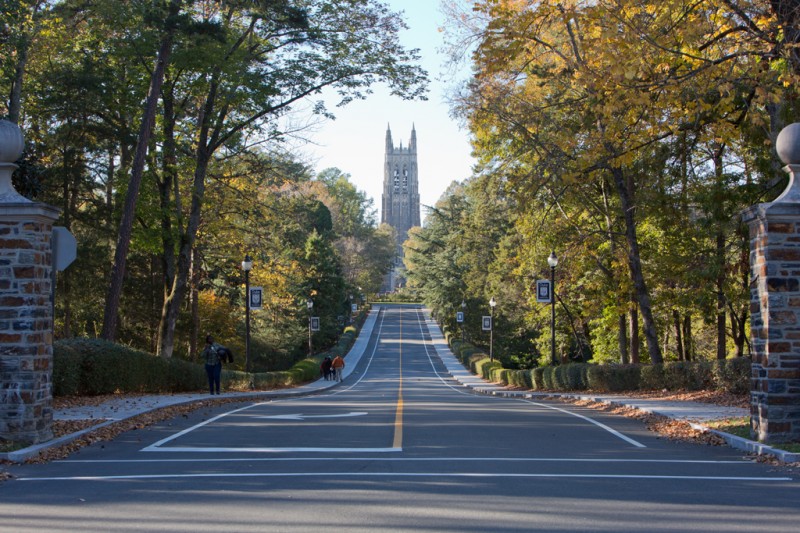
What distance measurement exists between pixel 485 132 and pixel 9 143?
1281cm

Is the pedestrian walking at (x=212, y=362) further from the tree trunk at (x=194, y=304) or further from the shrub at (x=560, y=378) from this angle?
the tree trunk at (x=194, y=304)

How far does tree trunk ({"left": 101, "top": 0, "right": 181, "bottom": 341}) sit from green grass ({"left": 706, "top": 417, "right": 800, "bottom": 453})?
15.5 m

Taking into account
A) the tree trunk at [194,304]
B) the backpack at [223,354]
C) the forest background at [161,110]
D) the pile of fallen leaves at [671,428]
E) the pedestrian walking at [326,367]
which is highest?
the forest background at [161,110]

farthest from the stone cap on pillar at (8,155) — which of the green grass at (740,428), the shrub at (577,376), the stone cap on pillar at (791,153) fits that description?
the shrub at (577,376)

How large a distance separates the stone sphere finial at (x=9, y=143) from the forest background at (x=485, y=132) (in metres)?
7.30

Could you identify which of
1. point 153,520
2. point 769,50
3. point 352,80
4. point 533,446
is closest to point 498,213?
point 352,80

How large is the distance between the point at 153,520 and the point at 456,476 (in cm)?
299

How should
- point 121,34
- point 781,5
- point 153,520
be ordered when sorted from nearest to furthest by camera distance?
point 153,520 < point 781,5 < point 121,34

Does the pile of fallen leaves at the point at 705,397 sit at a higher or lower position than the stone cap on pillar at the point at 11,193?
lower

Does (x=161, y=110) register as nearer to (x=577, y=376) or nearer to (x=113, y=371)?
(x=113, y=371)

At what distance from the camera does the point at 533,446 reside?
10.5 m

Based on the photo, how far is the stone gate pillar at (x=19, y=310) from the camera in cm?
1020

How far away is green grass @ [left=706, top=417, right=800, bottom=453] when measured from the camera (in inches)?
380

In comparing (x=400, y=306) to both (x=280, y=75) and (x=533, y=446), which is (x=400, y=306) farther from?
(x=533, y=446)
